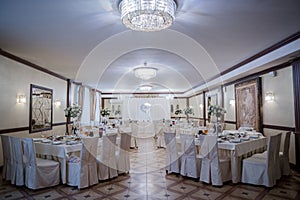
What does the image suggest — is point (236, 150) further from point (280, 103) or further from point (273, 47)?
point (273, 47)

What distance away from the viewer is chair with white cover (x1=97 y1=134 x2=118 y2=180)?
13.7 ft

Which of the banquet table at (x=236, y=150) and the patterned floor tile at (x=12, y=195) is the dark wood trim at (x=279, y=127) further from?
the patterned floor tile at (x=12, y=195)

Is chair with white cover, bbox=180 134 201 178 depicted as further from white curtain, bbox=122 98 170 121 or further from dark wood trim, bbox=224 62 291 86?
white curtain, bbox=122 98 170 121

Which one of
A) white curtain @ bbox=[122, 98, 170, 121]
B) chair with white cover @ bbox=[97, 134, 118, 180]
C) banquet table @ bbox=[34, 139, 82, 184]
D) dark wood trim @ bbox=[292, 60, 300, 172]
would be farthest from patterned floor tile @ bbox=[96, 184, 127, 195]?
white curtain @ bbox=[122, 98, 170, 121]

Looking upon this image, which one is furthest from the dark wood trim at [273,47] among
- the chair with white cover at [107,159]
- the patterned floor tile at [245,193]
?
the chair with white cover at [107,159]

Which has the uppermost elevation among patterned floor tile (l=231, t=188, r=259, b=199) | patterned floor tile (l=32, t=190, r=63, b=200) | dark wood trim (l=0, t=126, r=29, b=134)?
dark wood trim (l=0, t=126, r=29, b=134)

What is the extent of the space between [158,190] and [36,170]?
88.1 inches

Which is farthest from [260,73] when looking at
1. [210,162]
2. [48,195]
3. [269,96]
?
[48,195]

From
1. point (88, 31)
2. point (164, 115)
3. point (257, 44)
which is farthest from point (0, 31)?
point (164, 115)

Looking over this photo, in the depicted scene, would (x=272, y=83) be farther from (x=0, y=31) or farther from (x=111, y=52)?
(x=0, y=31)

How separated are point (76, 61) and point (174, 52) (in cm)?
276

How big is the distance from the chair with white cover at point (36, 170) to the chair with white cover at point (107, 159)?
2.68 ft

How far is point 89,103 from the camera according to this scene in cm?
1155

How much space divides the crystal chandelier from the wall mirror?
462 cm
